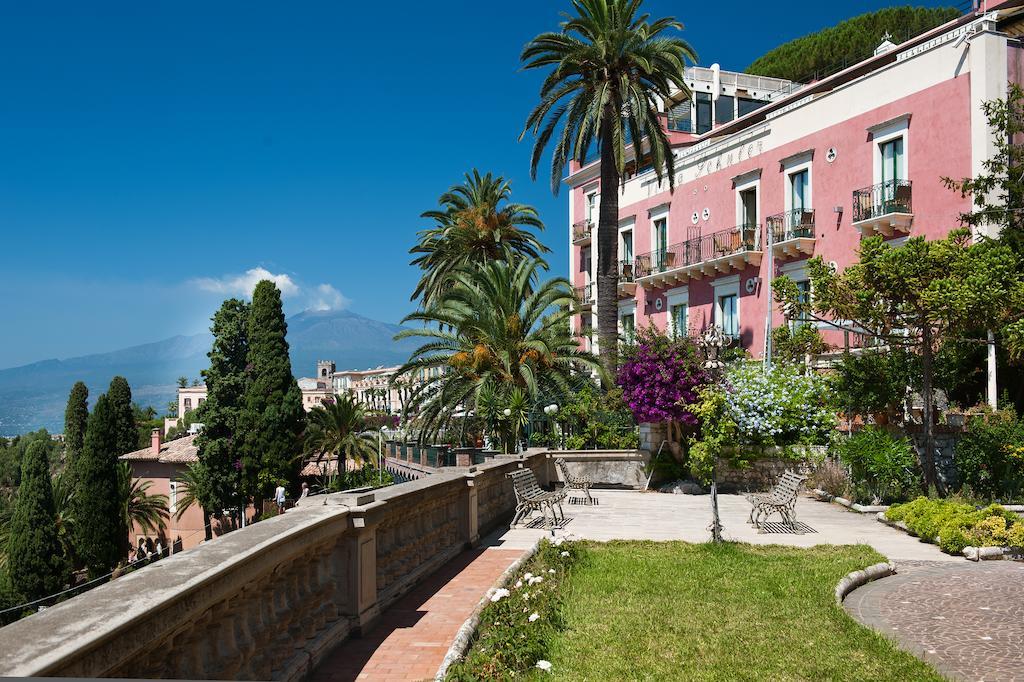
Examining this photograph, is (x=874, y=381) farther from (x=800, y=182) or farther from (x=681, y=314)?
(x=681, y=314)

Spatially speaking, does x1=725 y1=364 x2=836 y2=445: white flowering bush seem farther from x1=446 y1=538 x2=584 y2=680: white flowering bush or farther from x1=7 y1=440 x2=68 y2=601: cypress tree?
x1=7 y1=440 x2=68 y2=601: cypress tree

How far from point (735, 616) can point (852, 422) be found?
14154 mm

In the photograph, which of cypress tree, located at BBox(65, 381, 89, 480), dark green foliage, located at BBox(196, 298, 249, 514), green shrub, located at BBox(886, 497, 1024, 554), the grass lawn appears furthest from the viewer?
cypress tree, located at BBox(65, 381, 89, 480)

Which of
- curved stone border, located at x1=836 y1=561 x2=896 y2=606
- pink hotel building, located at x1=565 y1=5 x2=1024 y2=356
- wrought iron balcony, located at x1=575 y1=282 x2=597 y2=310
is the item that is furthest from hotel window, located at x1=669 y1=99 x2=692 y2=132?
curved stone border, located at x1=836 y1=561 x2=896 y2=606

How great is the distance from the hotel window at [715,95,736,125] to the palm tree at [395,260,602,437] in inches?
749

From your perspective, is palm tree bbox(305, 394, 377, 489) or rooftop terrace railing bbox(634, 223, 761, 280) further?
palm tree bbox(305, 394, 377, 489)

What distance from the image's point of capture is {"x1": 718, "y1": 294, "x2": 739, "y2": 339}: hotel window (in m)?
30.3

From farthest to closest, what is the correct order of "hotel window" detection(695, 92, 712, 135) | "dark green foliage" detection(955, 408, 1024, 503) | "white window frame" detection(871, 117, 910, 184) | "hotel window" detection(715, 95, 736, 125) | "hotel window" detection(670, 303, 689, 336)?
"hotel window" detection(715, 95, 736, 125), "hotel window" detection(695, 92, 712, 135), "hotel window" detection(670, 303, 689, 336), "white window frame" detection(871, 117, 910, 184), "dark green foliage" detection(955, 408, 1024, 503)

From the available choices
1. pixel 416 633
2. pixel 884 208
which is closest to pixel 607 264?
pixel 884 208

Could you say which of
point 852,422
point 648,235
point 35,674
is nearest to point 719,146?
point 648,235

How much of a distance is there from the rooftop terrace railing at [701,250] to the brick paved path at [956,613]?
18.8m

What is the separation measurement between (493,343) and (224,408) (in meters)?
26.8

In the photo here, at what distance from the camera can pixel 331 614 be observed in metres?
6.50

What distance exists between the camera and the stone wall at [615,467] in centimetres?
2184
